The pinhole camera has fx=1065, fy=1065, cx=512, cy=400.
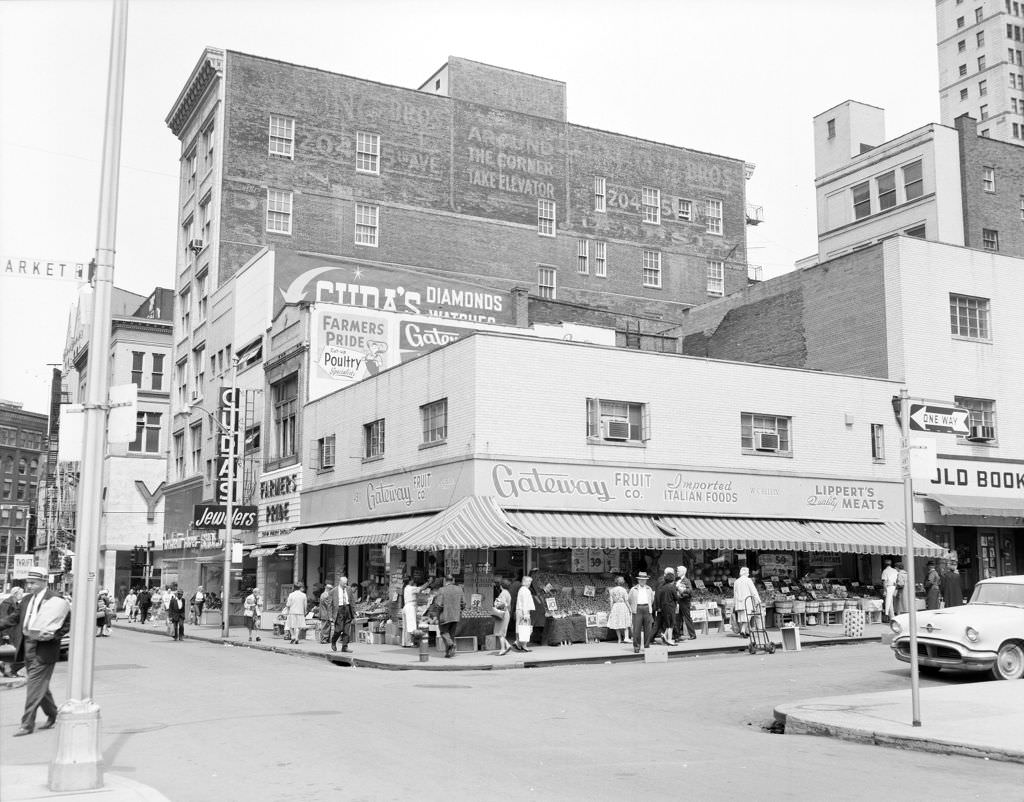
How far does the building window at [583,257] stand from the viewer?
189ft

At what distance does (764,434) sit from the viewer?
102 ft

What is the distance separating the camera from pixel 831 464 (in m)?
31.8

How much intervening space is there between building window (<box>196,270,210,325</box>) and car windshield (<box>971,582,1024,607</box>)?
1643 inches

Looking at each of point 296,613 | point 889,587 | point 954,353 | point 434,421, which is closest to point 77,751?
point 296,613

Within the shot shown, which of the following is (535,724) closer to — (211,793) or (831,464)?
(211,793)

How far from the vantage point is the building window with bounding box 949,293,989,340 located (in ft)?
115

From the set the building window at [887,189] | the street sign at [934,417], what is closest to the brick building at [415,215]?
the building window at [887,189]

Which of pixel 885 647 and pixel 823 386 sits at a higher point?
pixel 823 386

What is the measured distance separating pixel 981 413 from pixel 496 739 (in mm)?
28324

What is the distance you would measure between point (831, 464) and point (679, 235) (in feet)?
102

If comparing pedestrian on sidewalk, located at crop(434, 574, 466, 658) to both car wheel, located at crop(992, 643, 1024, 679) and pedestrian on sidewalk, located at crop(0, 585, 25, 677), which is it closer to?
pedestrian on sidewalk, located at crop(0, 585, 25, 677)

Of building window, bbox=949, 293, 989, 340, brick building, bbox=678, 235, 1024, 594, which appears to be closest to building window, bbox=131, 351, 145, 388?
brick building, bbox=678, 235, 1024, 594

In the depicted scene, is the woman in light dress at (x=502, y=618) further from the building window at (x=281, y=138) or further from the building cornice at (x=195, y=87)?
the building cornice at (x=195, y=87)

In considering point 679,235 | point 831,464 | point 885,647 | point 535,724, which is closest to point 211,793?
Answer: point 535,724
